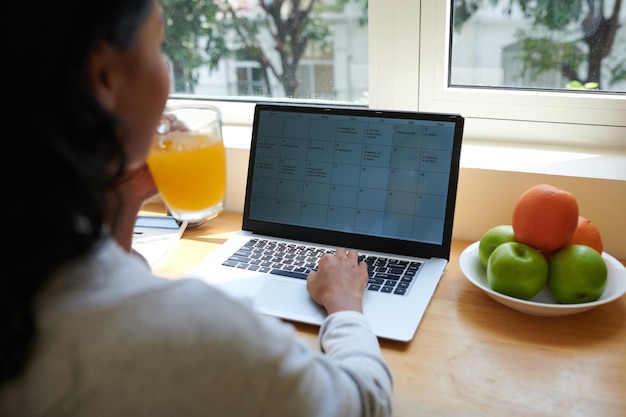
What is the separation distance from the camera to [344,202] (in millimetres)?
1237

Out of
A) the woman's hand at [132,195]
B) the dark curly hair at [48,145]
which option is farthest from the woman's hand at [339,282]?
the dark curly hair at [48,145]

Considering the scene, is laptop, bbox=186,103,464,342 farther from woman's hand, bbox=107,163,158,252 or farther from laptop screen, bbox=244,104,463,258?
woman's hand, bbox=107,163,158,252

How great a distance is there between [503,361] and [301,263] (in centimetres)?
41

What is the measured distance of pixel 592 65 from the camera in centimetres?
138

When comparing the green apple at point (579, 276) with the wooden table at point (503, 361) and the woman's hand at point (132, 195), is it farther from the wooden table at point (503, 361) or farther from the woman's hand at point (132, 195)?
the woman's hand at point (132, 195)

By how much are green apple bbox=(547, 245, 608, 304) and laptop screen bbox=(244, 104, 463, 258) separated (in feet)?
0.69

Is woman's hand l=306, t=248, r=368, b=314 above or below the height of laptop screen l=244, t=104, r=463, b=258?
below

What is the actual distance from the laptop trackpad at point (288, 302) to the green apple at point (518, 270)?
0.28 meters

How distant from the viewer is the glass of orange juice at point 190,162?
973 mm

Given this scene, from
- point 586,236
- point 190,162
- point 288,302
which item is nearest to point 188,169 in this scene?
point 190,162

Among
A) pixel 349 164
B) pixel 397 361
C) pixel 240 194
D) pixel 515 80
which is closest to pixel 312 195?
pixel 349 164

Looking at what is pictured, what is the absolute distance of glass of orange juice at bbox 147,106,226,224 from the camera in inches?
38.3

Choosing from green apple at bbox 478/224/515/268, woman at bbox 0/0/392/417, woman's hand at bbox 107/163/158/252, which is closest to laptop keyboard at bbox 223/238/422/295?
green apple at bbox 478/224/515/268

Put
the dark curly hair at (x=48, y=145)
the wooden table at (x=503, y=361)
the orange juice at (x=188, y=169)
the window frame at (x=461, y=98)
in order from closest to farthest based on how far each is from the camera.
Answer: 1. the dark curly hair at (x=48, y=145)
2. the wooden table at (x=503, y=361)
3. the orange juice at (x=188, y=169)
4. the window frame at (x=461, y=98)
